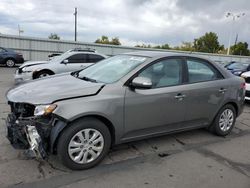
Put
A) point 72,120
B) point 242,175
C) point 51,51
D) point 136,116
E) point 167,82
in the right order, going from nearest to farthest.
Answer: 1. point 72,120
2. point 242,175
3. point 136,116
4. point 167,82
5. point 51,51

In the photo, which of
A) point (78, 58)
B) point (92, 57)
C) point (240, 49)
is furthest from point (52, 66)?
point (240, 49)

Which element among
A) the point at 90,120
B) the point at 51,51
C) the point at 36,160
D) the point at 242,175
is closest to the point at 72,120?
the point at 90,120

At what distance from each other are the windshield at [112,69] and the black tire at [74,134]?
738 millimetres

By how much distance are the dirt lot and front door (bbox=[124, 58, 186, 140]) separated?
0.37 metres

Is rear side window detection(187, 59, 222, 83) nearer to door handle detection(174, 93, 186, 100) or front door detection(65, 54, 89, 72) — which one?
door handle detection(174, 93, 186, 100)

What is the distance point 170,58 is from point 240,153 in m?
1.97

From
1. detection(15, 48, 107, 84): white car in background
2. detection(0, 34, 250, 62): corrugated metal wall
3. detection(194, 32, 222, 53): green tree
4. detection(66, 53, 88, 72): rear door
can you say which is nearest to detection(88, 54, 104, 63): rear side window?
detection(15, 48, 107, 84): white car in background

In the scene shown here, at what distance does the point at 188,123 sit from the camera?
4.57 metres

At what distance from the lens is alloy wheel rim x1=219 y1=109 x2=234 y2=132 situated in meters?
5.09

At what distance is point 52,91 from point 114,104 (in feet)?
2.77

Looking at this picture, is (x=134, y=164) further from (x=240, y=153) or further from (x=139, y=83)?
(x=240, y=153)

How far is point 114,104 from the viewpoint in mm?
3584

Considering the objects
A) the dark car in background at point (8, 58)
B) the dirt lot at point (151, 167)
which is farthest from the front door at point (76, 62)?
the dark car in background at point (8, 58)

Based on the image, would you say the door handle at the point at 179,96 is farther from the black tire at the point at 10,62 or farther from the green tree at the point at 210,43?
the green tree at the point at 210,43
